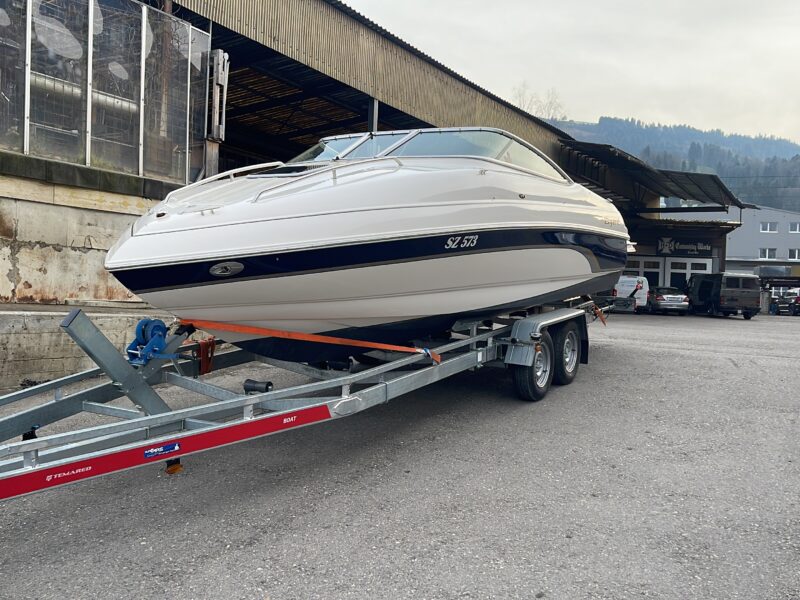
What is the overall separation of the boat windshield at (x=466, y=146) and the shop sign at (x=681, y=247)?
26.7 meters

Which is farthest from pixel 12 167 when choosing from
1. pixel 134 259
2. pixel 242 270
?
pixel 242 270

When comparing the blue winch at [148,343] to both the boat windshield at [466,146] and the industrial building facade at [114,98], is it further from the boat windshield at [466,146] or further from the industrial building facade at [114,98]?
the industrial building facade at [114,98]

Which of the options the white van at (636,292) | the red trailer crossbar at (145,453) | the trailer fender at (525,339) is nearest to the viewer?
the red trailer crossbar at (145,453)

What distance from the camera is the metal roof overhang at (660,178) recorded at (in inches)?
751

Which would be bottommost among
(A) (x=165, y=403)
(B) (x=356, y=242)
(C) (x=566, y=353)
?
(A) (x=165, y=403)

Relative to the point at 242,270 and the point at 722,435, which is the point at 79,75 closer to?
the point at 242,270

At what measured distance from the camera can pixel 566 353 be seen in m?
6.36

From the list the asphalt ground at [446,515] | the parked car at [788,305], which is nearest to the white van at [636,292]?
the parked car at [788,305]

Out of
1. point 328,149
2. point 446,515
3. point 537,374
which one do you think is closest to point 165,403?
point 446,515

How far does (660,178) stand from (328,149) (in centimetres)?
1920

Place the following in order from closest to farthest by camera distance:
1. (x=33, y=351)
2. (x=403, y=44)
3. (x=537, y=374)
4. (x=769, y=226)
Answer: (x=537, y=374)
(x=33, y=351)
(x=403, y=44)
(x=769, y=226)

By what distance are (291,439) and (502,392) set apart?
240 centimetres

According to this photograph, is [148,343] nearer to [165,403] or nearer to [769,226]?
[165,403]

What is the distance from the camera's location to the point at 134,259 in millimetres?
3494
